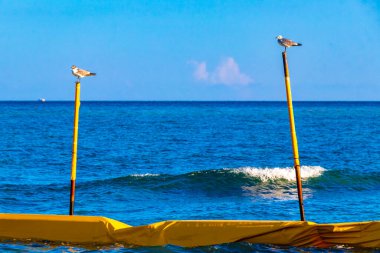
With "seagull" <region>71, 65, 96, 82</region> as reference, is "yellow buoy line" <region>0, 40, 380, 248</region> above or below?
below

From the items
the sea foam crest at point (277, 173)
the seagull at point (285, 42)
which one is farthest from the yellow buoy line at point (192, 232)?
the sea foam crest at point (277, 173)

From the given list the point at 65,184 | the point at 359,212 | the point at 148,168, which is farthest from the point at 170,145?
the point at 359,212

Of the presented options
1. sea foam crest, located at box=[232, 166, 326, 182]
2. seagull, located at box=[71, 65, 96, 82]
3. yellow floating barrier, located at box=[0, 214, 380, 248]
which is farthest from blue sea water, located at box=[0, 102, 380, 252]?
seagull, located at box=[71, 65, 96, 82]

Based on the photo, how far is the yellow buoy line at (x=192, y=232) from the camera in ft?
48.7

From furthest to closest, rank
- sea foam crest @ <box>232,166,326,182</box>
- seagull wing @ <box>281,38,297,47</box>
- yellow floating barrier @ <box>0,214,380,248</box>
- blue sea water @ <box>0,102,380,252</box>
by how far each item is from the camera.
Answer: sea foam crest @ <box>232,166,326,182</box>, blue sea water @ <box>0,102,380,252</box>, seagull wing @ <box>281,38,297,47</box>, yellow floating barrier @ <box>0,214,380,248</box>

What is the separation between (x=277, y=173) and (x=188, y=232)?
18.5 meters

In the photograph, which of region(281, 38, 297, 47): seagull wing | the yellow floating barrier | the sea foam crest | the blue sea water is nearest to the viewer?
the yellow floating barrier

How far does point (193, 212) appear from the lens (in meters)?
23.1

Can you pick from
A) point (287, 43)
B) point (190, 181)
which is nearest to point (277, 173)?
point (190, 181)

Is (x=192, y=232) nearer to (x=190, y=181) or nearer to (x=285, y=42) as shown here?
(x=285, y=42)

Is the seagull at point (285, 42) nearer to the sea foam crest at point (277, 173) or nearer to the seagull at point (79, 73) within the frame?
the seagull at point (79, 73)

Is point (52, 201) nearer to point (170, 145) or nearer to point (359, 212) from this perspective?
point (359, 212)

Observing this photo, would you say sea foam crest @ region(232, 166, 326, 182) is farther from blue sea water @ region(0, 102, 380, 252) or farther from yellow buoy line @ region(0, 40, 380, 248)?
yellow buoy line @ region(0, 40, 380, 248)

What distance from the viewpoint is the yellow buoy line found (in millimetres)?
14836
